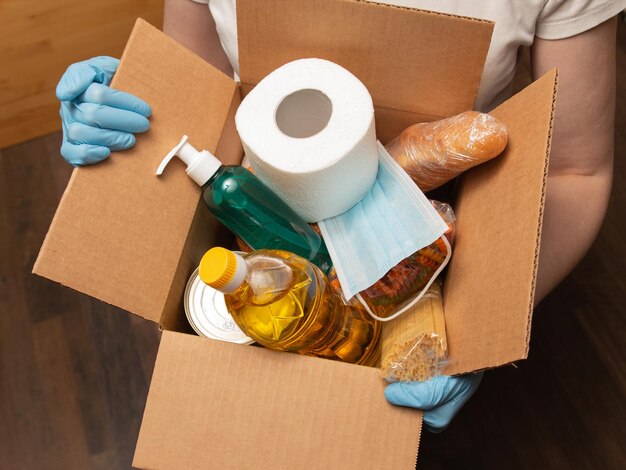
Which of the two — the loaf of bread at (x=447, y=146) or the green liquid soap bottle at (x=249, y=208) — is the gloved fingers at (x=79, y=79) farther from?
the loaf of bread at (x=447, y=146)

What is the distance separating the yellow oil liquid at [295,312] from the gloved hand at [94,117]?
0.67ft

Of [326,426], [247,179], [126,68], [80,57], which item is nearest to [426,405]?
[326,426]

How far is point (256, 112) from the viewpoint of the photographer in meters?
0.59

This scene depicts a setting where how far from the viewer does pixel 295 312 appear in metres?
0.57

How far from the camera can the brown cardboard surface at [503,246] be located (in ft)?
1.67

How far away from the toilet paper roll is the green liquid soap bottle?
0.03 m

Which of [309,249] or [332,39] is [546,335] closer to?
[309,249]

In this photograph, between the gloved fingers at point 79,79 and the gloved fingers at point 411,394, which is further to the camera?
the gloved fingers at point 79,79

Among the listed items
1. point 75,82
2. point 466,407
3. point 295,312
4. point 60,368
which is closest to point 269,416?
point 295,312

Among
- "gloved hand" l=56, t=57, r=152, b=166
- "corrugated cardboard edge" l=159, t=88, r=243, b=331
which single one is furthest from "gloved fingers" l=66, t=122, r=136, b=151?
"corrugated cardboard edge" l=159, t=88, r=243, b=331

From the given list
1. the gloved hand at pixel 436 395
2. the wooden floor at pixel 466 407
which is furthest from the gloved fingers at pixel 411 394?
the wooden floor at pixel 466 407

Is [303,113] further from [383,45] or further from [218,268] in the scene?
[218,268]

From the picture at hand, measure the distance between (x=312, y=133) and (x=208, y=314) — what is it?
23 centimetres

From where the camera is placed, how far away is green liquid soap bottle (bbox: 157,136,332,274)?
0.64 metres
